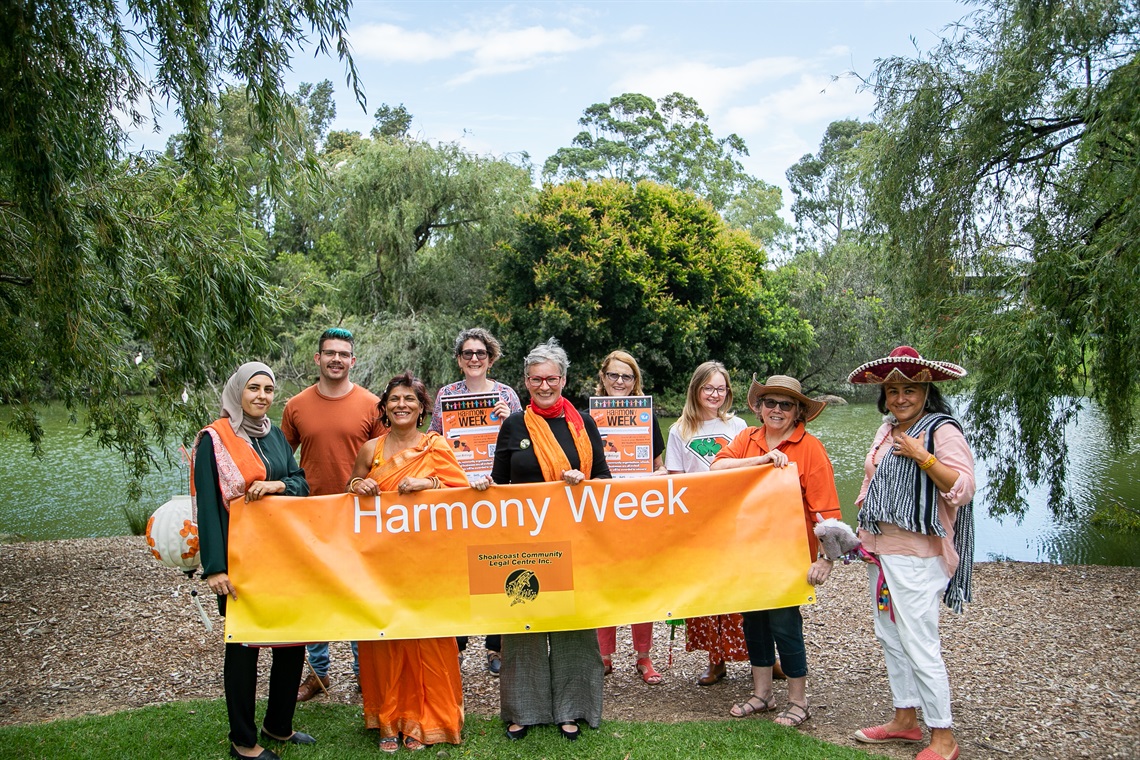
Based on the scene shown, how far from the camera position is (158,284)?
6.81 m

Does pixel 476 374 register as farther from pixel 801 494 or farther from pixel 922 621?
pixel 922 621

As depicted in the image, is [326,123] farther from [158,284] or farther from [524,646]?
[524,646]

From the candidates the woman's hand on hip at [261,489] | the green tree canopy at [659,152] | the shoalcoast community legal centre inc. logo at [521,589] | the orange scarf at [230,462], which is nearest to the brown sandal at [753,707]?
the shoalcoast community legal centre inc. logo at [521,589]

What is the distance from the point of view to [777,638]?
4.44 m

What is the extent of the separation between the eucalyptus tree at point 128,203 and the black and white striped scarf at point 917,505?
13.2 feet

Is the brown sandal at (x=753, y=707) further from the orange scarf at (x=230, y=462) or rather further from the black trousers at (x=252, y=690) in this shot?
the orange scarf at (x=230, y=462)

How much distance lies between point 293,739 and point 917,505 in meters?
3.28

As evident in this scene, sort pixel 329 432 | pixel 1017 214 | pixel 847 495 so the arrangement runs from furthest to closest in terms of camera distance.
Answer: pixel 847 495, pixel 1017 214, pixel 329 432

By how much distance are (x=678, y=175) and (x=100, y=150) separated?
2028 inches

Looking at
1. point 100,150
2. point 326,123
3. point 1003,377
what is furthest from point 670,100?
point 100,150

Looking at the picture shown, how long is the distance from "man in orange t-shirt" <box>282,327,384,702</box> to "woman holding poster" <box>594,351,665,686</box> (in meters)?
1.54

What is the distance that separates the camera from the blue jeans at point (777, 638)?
4.40 meters

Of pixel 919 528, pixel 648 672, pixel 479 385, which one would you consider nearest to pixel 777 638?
pixel 919 528

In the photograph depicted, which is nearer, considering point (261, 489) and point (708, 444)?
point (261, 489)
